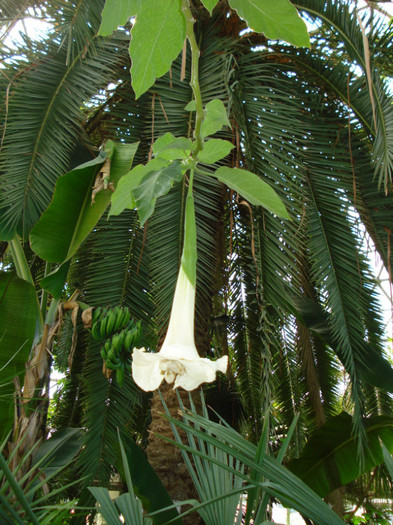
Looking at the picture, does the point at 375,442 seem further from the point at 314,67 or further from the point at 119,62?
the point at 119,62

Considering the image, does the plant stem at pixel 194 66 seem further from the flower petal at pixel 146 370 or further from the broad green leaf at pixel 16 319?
the broad green leaf at pixel 16 319

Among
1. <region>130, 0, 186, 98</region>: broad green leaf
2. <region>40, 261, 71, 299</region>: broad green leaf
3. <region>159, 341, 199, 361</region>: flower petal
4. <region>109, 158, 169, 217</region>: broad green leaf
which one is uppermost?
<region>40, 261, 71, 299</region>: broad green leaf

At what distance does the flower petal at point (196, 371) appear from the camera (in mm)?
530

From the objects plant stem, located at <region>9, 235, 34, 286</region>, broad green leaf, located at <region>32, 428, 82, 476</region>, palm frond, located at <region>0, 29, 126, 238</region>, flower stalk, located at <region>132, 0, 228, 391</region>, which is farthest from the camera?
palm frond, located at <region>0, 29, 126, 238</region>

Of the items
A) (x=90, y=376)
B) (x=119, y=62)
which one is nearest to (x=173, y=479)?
(x=90, y=376)

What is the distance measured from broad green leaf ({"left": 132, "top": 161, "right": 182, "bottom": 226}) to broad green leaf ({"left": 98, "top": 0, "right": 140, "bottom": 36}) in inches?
6.0

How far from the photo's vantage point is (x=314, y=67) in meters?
2.62

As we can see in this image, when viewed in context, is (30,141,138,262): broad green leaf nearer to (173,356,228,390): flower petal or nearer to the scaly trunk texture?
the scaly trunk texture

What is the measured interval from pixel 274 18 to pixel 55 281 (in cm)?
153

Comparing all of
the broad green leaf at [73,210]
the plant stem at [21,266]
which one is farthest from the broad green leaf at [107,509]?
the plant stem at [21,266]

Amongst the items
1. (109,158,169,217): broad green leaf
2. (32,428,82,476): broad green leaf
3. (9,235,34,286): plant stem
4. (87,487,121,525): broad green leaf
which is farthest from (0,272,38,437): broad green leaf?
(109,158,169,217): broad green leaf

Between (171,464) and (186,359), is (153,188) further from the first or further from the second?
(171,464)

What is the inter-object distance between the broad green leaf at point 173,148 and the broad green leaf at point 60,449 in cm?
144

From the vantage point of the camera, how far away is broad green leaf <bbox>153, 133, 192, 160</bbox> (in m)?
0.58
